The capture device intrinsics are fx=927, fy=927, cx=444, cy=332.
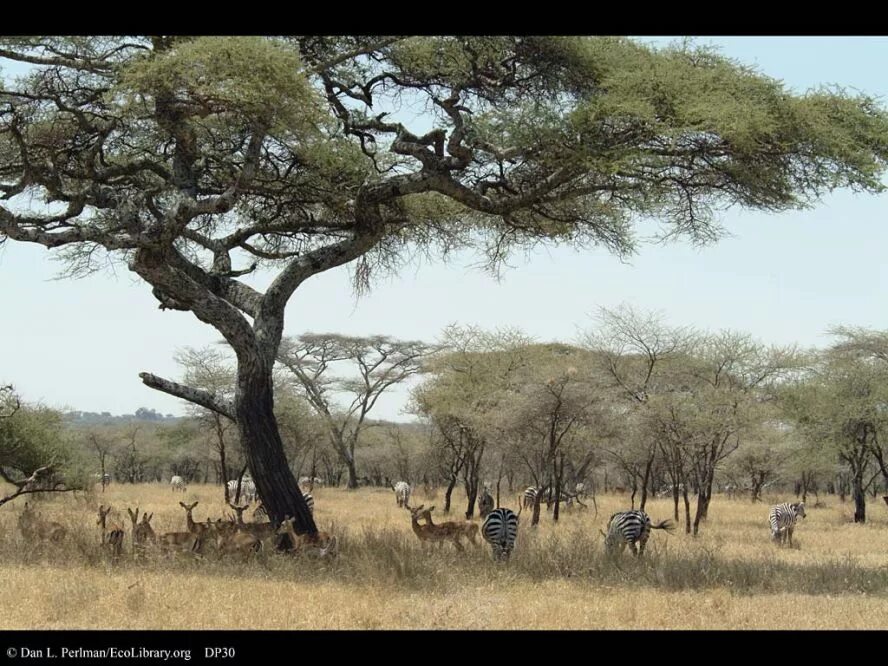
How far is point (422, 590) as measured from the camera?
9.33 metres

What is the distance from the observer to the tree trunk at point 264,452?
40.4 ft

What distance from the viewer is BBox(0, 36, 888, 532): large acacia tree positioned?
36.1 feet

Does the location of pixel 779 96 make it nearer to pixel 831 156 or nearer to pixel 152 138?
pixel 831 156

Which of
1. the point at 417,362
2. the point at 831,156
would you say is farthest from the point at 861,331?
the point at 831,156

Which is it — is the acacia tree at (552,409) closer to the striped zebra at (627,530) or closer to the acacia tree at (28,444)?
the striped zebra at (627,530)

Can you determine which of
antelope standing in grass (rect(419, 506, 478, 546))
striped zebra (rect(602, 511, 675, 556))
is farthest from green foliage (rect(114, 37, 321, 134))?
striped zebra (rect(602, 511, 675, 556))

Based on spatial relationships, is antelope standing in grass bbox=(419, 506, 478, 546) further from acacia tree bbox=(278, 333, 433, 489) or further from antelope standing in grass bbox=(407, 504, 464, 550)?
acacia tree bbox=(278, 333, 433, 489)

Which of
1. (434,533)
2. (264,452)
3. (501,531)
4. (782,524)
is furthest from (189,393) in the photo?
(782,524)

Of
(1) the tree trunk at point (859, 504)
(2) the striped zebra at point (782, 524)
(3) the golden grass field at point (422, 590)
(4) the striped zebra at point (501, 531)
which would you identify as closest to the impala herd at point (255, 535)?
(4) the striped zebra at point (501, 531)

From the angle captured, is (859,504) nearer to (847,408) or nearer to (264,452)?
(847,408)

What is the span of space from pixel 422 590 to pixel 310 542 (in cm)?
267

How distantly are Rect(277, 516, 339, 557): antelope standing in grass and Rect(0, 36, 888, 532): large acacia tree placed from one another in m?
0.66

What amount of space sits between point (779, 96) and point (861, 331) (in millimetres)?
24612

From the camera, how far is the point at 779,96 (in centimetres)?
1128
